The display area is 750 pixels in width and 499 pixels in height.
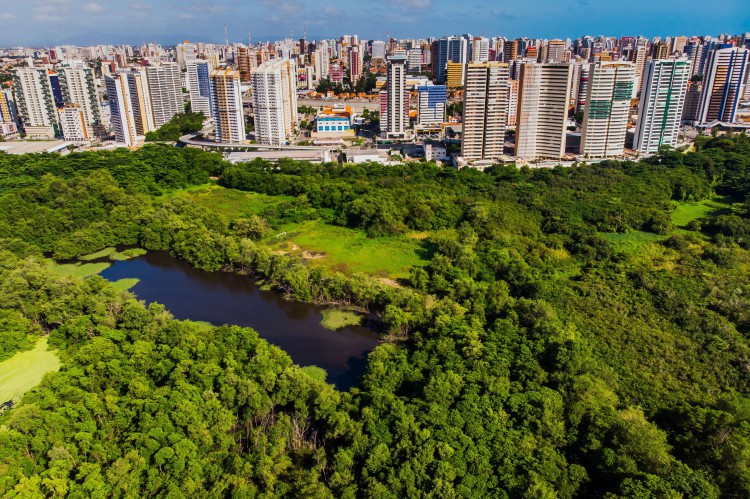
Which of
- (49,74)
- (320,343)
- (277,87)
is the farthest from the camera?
(49,74)

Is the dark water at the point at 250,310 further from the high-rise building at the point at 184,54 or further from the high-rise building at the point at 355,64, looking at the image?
the high-rise building at the point at 184,54

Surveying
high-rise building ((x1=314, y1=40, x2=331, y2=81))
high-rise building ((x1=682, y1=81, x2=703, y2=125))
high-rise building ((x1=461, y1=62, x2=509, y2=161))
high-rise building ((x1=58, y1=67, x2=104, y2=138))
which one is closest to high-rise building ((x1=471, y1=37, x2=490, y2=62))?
high-rise building ((x1=314, y1=40, x2=331, y2=81))

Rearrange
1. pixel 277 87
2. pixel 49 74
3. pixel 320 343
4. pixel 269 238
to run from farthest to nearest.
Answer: pixel 49 74 → pixel 277 87 → pixel 269 238 → pixel 320 343

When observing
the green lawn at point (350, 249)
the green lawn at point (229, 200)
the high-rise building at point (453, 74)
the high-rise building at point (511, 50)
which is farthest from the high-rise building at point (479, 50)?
the green lawn at point (350, 249)

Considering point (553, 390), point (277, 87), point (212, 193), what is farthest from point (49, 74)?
point (553, 390)

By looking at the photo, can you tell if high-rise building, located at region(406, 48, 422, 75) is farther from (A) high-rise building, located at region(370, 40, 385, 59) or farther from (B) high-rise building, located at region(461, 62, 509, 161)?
(B) high-rise building, located at region(461, 62, 509, 161)

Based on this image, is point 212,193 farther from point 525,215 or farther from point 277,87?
point 525,215

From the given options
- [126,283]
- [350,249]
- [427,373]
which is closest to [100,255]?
[126,283]

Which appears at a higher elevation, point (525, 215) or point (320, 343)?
point (525, 215)
